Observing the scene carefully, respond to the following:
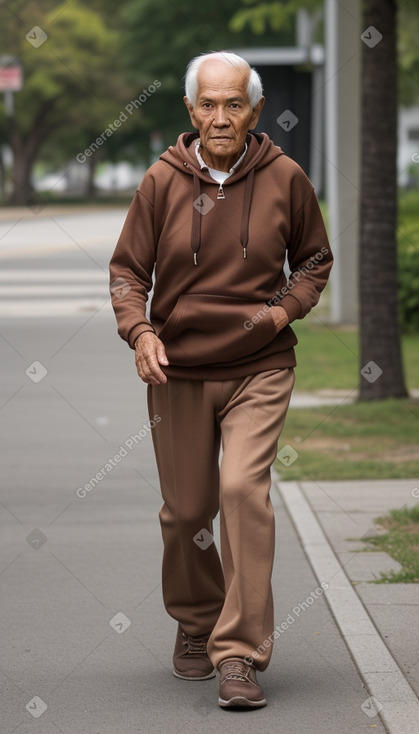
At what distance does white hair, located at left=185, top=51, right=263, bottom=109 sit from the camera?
14.9 ft

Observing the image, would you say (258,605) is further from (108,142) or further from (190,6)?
(108,142)

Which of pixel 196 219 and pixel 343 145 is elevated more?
pixel 196 219

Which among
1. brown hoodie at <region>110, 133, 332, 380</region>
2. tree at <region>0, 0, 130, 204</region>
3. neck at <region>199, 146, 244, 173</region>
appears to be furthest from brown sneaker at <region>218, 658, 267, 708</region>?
tree at <region>0, 0, 130, 204</region>

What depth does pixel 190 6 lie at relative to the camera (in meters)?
68.2

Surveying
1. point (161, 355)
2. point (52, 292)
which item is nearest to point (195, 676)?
point (161, 355)

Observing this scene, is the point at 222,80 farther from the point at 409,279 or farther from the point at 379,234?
the point at 409,279

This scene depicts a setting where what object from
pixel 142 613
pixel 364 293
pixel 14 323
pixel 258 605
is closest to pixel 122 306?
pixel 258 605

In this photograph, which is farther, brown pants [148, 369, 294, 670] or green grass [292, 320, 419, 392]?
green grass [292, 320, 419, 392]

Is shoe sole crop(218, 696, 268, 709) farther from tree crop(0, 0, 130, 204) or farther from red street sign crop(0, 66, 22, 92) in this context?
tree crop(0, 0, 130, 204)

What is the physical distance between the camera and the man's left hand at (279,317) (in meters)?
4.56

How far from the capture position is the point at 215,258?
4.55 metres

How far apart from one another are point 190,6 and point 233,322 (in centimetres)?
6566

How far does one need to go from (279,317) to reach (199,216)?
385 millimetres

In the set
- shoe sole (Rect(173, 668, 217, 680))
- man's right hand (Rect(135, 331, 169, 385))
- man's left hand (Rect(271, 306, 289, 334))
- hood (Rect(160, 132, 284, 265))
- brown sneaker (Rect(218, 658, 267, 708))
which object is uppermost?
hood (Rect(160, 132, 284, 265))
